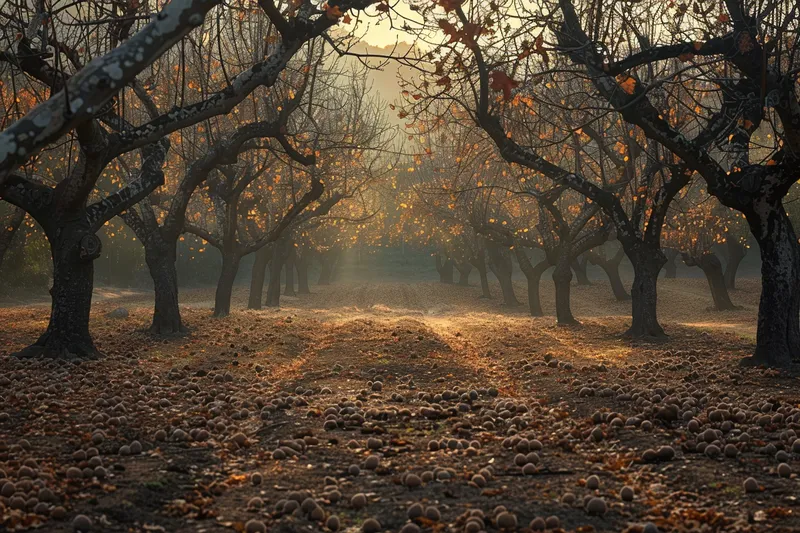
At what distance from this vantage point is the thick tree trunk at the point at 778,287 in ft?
42.2

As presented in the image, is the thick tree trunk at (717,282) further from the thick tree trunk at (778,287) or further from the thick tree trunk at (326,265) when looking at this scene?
the thick tree trunk at (326,265)

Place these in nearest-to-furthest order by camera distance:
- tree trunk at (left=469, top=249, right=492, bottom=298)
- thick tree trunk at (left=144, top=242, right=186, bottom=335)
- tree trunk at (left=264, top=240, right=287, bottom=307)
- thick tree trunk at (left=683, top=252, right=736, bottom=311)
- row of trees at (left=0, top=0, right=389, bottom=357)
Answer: row of trees at (left=0, top=0, right=389, bottom=357), thick tree trunk at (left=144, top=242, right=186, bottom=335), thick tree trunk at (left=683, top=252, right=736, bottom=311), tree trunk at (left=264, top=240, right=287, bottom=307), tree trunk at (left=469, top=249, right=492, bottom=298)

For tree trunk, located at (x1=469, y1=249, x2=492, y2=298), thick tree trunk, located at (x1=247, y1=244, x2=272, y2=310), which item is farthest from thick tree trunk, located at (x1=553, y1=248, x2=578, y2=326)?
tree trunk, located at (x1=469, y1=249, x2=492, y2=298)

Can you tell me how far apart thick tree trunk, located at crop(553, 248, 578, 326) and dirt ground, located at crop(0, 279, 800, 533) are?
426 inches

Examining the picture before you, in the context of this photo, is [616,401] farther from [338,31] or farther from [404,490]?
[338,31]

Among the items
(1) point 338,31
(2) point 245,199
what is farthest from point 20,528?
(2) point 245,199

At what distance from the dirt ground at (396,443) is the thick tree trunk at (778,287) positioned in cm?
79

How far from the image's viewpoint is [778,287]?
1283 centimetres

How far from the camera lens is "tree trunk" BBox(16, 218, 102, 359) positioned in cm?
1384

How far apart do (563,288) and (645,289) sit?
663 centimetres

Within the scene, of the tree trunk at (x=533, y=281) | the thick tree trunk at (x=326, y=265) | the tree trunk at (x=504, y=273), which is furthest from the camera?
the thick tree trunk at (x=326, y=265)

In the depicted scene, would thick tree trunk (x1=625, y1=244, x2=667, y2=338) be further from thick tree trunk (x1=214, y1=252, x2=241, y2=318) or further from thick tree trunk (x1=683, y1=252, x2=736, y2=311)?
thick tree trunk (x1=683, y1=252, x2=736, y2=311)

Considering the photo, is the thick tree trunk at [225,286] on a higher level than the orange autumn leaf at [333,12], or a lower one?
lower

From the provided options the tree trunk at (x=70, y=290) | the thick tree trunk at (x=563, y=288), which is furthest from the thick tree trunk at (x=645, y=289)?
the tree trunk at (x=70, y=290)
